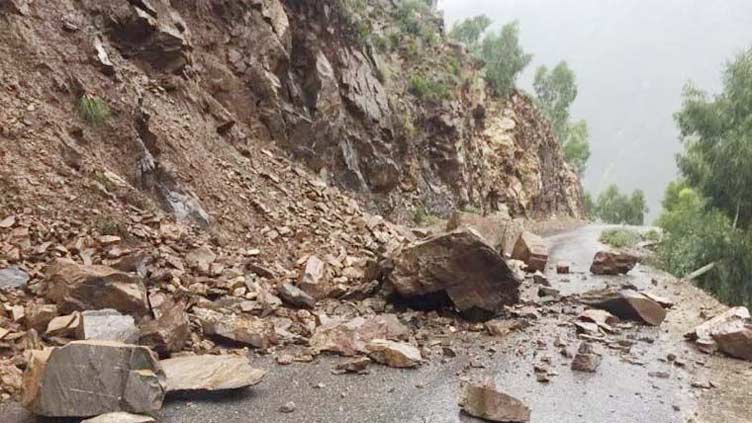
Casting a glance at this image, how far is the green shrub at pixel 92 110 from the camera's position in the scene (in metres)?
9.84

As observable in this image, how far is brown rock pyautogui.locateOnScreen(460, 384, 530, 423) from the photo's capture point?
573 cm

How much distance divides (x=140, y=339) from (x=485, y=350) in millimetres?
4809

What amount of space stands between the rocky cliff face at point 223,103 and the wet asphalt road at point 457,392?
467 cm

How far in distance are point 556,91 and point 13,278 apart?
52904mm

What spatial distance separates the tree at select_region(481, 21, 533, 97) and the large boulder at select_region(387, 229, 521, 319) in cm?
2909

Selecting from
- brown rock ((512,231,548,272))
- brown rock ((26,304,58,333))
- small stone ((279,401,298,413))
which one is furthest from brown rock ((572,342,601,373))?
brown rock ((26,304,58,333))

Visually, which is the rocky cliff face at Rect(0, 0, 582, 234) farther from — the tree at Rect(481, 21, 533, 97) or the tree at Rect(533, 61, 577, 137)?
the tree at Rect(533, 61, 577, 137)

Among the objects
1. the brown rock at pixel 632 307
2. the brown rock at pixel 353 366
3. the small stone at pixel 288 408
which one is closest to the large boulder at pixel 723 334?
the brown rock at pixel 632 307

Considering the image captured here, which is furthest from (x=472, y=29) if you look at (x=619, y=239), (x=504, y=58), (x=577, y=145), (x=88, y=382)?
(x=88, y=382)

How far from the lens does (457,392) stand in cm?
653

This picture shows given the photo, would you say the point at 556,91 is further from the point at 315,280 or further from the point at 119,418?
the point at 119,418

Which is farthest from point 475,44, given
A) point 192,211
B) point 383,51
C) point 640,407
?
point 640,407

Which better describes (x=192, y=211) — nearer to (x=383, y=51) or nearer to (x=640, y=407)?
(x=640, y=407)

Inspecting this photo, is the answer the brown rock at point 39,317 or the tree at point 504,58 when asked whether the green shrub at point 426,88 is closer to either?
the tree at point 504,58
